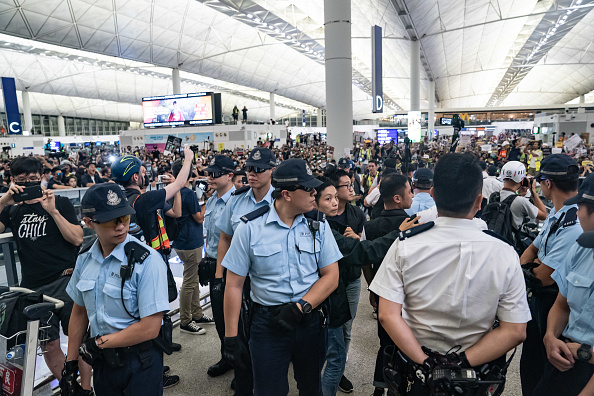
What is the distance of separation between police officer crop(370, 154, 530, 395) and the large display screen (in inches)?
989

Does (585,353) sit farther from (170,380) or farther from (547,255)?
(170,380)

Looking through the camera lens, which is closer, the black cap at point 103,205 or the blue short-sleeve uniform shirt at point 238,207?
the black cap at point 103,205

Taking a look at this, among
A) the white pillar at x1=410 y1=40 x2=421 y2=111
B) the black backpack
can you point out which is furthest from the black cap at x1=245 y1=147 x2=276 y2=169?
the white pillar at x1=410 y1=40 x2=421 y2=111

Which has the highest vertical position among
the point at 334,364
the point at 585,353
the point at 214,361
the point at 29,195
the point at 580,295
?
the point at 29,195

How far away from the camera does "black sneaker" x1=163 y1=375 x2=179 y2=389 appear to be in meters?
3.36

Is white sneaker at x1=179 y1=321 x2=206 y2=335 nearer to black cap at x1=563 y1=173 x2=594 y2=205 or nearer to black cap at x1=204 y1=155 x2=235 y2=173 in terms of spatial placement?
black cap at x1=204 y1=155 x2=235 y2=173

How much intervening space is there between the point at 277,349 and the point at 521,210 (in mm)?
3115

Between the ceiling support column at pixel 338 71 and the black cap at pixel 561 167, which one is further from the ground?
the ceiling support column at pixel 338 71

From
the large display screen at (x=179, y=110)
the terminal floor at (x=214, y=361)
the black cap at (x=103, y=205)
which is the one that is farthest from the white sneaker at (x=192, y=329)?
the large display screen at (x=179, y=110)

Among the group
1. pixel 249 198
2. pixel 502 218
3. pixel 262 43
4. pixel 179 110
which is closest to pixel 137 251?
pixel 249 198

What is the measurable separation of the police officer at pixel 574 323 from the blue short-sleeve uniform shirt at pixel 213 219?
2531 mm

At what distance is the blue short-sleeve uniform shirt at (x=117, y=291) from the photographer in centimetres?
198

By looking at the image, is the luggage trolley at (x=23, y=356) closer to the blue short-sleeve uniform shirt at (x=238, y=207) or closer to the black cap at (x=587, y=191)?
the blue short-sleeve uniform shirt at (x=238, y=207)

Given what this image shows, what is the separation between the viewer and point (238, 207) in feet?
10.1
